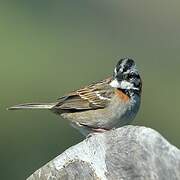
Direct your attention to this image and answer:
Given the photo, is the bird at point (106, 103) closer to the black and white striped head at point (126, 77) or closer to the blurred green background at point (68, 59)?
the black and white striped head at point (126, 77)

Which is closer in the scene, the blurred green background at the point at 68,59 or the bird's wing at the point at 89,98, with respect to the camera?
the bird's wing at the point at 89,98

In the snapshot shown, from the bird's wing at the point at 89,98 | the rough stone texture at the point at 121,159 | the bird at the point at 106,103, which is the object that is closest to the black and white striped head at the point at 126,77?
the bird at the point at 106,103

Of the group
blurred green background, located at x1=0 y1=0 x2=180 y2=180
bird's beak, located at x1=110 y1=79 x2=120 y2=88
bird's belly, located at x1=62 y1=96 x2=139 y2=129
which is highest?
bird's beak, located at x1=110 y1=79 x2=120 y2=88

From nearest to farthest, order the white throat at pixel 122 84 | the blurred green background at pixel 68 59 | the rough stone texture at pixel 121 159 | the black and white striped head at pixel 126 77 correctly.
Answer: the rough stone texture at pixel 121 159, the black and white striped head at pixel 126 77, the white throat at pixel 122 84, the blurred green background at pixel 68 59

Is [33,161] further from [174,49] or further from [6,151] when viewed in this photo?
[174,49]

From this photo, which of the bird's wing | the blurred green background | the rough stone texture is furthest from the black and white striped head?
the blurred green background

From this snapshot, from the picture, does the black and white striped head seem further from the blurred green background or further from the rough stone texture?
the blurred green background
